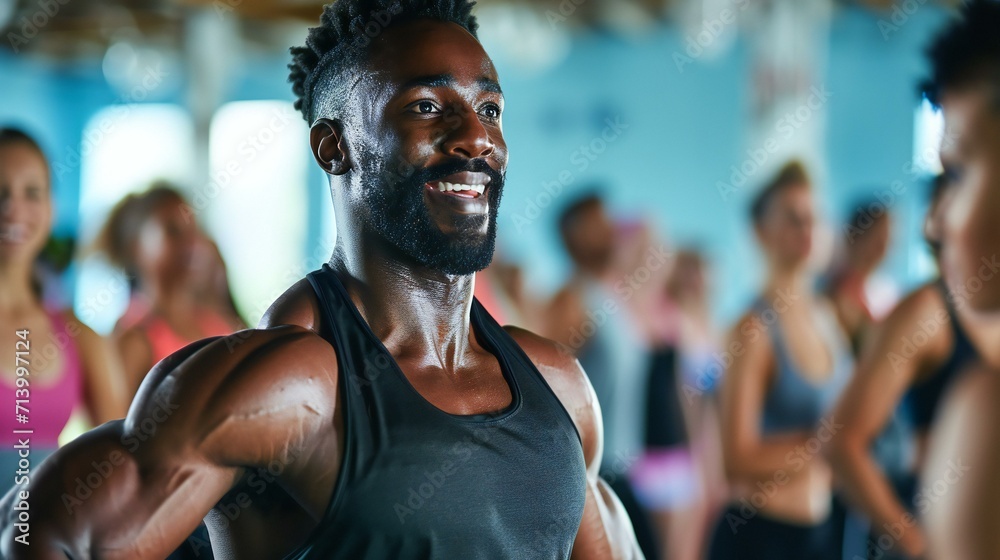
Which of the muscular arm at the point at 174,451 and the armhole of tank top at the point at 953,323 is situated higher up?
the muscular arm at the point at 174,451

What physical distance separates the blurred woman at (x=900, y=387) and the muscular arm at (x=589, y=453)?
4.96 feet

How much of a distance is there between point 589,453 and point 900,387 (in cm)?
165

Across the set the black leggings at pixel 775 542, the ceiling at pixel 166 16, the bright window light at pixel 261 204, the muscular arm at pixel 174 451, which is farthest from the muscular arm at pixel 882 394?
the bright window light at pixel 261 204

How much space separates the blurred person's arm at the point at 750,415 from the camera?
3.42 meters

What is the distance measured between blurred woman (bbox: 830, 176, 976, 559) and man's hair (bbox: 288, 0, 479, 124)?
174 cm

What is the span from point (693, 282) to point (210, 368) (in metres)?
4.08

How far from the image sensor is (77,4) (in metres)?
6.51

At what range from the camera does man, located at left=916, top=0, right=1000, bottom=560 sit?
8.47ft

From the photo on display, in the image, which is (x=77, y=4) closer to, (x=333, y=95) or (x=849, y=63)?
(x=849, y=63)

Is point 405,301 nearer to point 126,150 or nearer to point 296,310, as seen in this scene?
point 296,310

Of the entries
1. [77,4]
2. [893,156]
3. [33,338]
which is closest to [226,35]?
[77,4]

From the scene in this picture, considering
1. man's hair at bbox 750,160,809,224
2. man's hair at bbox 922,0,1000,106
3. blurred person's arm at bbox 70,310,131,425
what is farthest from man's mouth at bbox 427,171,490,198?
man's hair at bbox 750,160,809,224

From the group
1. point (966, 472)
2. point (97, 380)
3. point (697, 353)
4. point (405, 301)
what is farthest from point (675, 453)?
point (405, 301)

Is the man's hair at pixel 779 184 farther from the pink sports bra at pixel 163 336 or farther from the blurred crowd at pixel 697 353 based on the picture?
the pink sports bra at pixel 163 336
